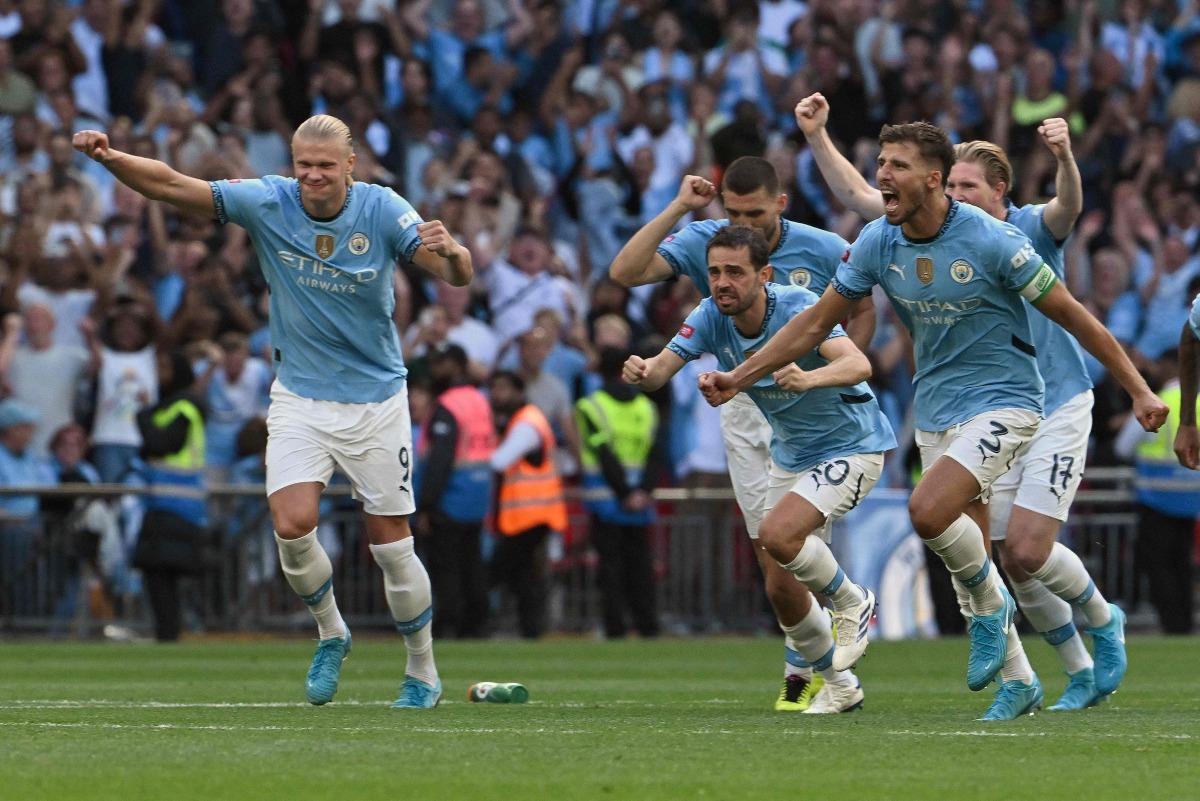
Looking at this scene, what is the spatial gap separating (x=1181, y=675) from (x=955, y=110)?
1078cm

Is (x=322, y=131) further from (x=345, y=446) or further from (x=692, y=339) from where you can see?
(x=692, y=339)

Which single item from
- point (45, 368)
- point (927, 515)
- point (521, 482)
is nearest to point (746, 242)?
point (927, 515)

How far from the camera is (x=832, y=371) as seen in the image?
10.2 metres

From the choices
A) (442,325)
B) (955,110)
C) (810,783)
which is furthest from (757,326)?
(955,110)

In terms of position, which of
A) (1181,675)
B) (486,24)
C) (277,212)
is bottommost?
(1181,675)

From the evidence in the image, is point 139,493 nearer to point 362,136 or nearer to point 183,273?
point 183,273

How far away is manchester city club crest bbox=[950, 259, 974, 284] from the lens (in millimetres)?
9984

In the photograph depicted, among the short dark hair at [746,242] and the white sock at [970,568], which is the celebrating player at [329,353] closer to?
the short dark hair at [746,242]

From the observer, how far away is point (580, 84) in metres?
24.7

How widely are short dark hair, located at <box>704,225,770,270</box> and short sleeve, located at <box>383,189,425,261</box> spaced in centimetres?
133

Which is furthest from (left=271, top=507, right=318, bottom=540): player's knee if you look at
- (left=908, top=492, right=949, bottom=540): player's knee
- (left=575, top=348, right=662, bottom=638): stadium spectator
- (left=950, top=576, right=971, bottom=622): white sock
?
(left=575, top=348, right=662, bottom=638): stadium spectator

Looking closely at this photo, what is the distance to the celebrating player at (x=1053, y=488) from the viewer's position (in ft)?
35.9

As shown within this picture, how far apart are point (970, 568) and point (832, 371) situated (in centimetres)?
101

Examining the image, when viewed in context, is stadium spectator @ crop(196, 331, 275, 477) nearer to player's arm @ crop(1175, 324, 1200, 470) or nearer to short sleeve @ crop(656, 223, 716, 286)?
short sleeve @ crop(656, 223, 716, 286)
